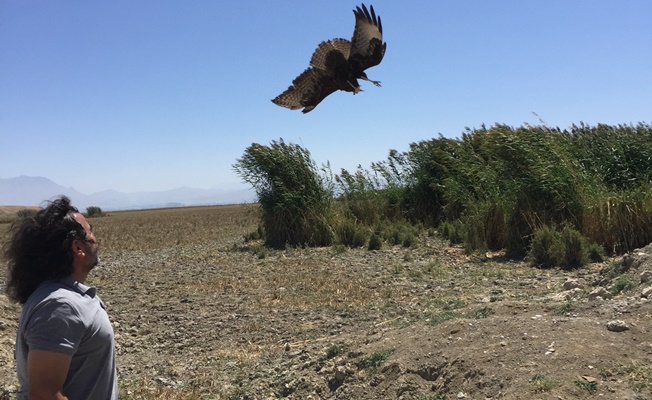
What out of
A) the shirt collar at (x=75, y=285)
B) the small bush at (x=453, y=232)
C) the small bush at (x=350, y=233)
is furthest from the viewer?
the small bush at (x=350, y=233)

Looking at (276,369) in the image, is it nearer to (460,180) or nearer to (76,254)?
(76,254)

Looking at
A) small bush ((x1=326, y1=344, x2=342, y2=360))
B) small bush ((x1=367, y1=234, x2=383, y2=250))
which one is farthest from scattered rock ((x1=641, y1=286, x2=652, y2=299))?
small bush ((x1=367, y1=234, x2=383, y2=250))

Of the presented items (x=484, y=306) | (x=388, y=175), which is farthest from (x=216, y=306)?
(x=388, y=175)

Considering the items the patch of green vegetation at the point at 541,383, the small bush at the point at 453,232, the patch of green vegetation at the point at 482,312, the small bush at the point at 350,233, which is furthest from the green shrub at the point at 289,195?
the patch of green vegetation at the point at 541,383

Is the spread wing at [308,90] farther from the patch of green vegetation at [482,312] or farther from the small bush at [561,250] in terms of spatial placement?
the small bush at [561,250]

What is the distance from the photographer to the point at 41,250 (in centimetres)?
225

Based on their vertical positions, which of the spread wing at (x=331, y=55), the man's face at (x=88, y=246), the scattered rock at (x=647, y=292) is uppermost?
the spread wing at (x=331, y=55)

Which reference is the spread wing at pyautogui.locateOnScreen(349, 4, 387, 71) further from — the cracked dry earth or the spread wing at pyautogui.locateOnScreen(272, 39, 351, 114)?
the cracked dry earth

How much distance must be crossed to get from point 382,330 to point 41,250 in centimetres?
403

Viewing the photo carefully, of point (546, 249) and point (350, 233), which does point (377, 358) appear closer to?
point (546, 249)

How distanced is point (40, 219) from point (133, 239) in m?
18.7

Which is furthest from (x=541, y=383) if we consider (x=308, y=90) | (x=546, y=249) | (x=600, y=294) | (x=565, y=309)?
(x=546, y=249)

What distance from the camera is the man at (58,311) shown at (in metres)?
2.07

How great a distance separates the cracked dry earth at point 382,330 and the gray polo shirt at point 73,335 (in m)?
2.40
